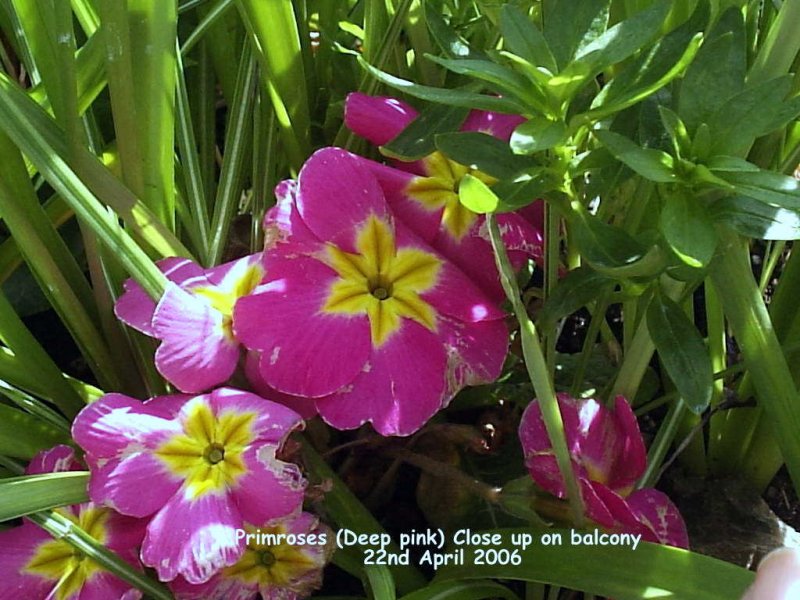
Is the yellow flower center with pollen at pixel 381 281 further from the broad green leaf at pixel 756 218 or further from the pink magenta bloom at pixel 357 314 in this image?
the broad green leaf at pixel 756 218

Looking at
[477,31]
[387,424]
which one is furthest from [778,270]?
[387,424]

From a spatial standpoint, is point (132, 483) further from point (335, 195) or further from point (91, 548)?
point (335, 195)

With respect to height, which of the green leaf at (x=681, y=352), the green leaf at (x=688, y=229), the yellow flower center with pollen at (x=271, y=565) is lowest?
the yellow flower center with pollen at (x=271, y=565)

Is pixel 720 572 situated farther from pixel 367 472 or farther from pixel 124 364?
pixel 124 364

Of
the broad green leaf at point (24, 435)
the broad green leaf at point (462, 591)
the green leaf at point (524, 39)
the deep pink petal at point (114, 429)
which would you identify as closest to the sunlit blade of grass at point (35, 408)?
the broad green leaf at point (24, 435)

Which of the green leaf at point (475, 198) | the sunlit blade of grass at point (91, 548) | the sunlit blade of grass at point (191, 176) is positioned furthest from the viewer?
the sunlit blade of grass at point (191, 176)

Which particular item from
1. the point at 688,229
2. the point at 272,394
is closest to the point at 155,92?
the point at 272,394

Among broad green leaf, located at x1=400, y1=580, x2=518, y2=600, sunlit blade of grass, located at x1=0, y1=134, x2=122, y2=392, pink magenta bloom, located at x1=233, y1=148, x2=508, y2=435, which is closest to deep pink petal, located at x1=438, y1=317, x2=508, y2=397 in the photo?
pink magenta bloom, located at x1=233, y1=148, x2=508, y2=435

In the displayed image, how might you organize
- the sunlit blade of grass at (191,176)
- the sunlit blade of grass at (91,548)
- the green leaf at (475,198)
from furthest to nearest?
the sunlit blade of grass at (191,176) < the sunlit blade of grass at (91,548) < the green leaf at (475,198)
